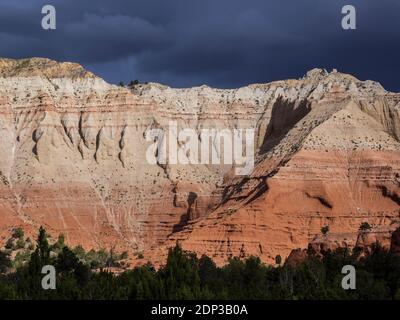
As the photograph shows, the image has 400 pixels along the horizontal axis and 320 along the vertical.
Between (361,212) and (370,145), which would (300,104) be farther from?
(361,212)

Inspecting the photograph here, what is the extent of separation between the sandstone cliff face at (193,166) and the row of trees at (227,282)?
117ft

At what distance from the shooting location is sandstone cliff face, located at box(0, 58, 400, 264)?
452 ft

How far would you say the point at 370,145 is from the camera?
14775 cm

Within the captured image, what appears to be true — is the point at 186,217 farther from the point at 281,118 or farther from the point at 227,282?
the point at 227,282

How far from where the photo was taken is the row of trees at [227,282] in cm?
7125

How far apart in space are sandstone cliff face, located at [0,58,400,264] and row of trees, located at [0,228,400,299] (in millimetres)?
35520

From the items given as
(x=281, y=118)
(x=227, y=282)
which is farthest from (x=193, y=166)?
(x=227, y=282)

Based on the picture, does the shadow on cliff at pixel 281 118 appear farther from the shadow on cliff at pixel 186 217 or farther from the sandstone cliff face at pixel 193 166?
the shadow on cliff at pixel 186 217

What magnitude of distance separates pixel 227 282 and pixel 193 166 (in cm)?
8199

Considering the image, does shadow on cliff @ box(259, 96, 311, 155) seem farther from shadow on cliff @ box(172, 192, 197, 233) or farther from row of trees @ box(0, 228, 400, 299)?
row of trees @ box(0, 228, 400, 299)

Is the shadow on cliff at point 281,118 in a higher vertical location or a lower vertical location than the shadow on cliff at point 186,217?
higher

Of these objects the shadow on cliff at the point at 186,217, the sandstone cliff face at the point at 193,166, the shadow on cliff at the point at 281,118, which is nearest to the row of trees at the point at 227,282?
the sandstone cliff face at the point at 193,166

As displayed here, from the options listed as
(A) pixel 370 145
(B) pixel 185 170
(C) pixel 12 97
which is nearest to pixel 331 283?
(A) pixel 370 145

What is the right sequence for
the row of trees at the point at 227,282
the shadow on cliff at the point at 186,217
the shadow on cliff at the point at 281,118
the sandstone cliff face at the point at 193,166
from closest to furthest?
the row of trees at the point at 227,282 < the sandstone cliff face at the point at 193,166 < the shadow on cliff at the point at 186,217 < the shadow on cliff at the point at 281,118
